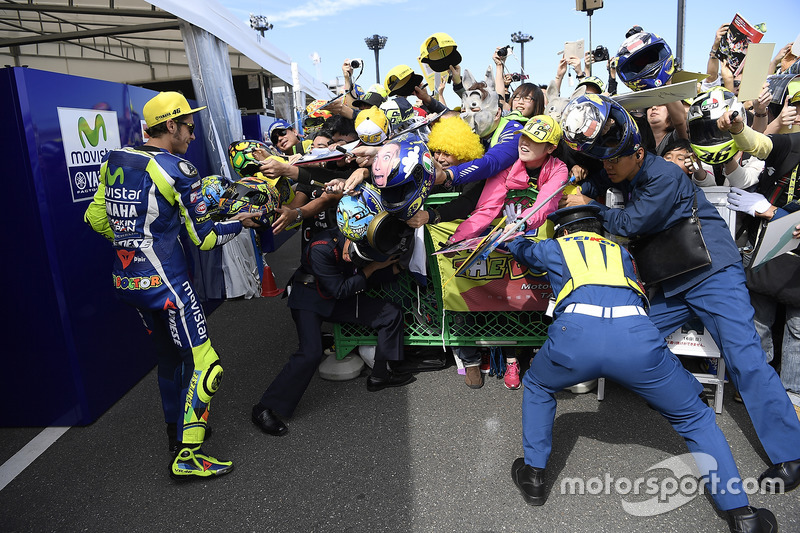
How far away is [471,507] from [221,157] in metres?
4.97

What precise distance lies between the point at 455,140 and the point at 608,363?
1.73 meters

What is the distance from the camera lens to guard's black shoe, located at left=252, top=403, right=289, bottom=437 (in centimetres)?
341

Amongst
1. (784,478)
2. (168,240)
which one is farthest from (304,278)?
(784,478)

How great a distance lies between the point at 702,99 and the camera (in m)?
2.84

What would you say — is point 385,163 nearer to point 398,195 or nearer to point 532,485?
point 398,195

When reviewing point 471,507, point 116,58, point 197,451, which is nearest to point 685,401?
point 471,507

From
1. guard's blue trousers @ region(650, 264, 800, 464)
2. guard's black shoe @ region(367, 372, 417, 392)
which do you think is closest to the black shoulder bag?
guard's blue trousers @ region(650, 264, 800, 464)

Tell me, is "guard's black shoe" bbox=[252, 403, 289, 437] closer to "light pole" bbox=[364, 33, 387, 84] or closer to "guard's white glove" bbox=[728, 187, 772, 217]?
"guard's white glove" bbox=[728, 187, 772, 217]

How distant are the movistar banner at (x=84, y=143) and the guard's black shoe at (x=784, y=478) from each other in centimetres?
461

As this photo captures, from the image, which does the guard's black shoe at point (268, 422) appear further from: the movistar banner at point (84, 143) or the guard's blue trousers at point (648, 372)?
the movistar banner at point (84, 143)

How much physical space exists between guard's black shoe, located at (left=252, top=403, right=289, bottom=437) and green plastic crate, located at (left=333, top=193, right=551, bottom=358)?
86cm

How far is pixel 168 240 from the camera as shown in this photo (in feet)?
9.81

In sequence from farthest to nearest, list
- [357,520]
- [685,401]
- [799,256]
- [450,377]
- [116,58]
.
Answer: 1. [116,58]
2. [450,377]
3. [799,256]
4. [357,520]
5. [685,401]

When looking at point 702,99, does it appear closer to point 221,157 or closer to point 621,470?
point 621,470
